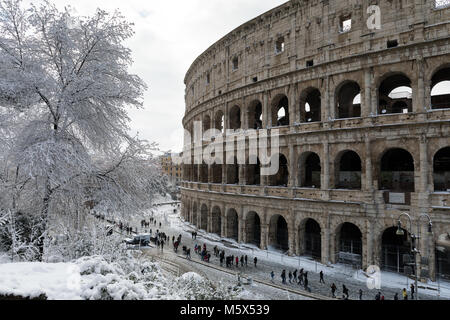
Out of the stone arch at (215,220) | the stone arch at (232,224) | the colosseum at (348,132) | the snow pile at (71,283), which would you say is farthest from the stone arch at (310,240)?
the snow pile at (71,283)

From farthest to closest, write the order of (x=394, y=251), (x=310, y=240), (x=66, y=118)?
(x=310, y=240) → (x=394, y=251) → (x=66, y=118)

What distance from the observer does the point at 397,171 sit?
21.5m

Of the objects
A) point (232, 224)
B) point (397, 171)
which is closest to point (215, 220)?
point (232, 224)

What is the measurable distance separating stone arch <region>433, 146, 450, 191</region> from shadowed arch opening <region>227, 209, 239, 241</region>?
1752 centimetres

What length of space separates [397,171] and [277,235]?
11.4 metres

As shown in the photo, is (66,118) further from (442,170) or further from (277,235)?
(442,170)

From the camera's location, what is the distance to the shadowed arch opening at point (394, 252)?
19172 mm

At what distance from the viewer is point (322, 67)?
2245 cm

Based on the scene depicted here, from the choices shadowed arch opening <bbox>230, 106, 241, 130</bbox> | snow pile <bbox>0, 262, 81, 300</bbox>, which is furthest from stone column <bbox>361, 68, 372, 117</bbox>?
snow pile <bbox>0, 262, 81, 300</bbox>

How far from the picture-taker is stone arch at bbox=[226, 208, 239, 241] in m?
29.5

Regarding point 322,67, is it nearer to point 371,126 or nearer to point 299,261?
point 371,126

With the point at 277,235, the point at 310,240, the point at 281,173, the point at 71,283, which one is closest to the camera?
the point at 71,283
